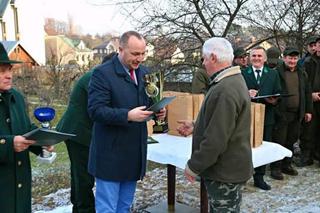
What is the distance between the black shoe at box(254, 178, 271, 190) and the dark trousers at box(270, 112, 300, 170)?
20.0 inches

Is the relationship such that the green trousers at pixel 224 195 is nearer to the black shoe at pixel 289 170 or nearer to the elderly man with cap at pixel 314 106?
the black shoe at pixel 289 170

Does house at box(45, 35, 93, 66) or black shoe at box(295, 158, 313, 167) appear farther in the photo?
house at box(45, 35, 93, 66)

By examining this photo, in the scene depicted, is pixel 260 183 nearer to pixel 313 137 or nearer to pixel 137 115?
pixel 313 137

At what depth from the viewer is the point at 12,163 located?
222cm

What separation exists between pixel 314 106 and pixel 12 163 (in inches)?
178

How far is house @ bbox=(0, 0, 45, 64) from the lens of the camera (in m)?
27.1

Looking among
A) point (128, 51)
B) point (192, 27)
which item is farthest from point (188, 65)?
point (128, 51)

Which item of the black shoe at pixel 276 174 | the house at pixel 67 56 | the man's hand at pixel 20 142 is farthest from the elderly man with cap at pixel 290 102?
the house at pixel 67 56

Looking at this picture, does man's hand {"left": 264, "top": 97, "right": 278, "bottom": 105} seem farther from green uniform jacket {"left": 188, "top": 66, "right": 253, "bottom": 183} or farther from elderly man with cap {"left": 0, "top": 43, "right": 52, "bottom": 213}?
elderly man with cap {"left": 0, "top": 43, "right": 52, "bottom": 213}

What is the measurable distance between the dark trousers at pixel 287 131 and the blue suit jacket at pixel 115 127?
276cm

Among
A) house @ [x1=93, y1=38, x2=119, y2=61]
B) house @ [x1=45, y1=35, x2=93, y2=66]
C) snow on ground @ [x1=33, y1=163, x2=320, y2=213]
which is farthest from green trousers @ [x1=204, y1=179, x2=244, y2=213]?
house @ [x1=45, y1=35, x2=93, y2=66]

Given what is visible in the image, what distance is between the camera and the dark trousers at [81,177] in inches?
130

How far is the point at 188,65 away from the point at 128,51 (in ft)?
16.4

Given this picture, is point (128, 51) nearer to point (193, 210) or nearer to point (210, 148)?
point (210, 148)
